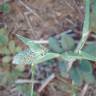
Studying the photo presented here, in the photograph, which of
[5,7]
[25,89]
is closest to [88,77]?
[25,89]

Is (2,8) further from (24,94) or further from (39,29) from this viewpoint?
(24,94)

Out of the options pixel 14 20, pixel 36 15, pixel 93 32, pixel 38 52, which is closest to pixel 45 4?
pixel 36 15

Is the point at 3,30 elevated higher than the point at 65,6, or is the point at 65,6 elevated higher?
the point at 65,6

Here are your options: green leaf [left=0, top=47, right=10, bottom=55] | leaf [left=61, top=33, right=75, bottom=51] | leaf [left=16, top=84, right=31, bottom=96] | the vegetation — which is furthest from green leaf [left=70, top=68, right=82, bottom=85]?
green leaf [left=0, top=47, right=10, bottom=55]

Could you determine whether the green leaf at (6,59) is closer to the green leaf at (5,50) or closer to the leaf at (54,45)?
the green leaf at (5,50)

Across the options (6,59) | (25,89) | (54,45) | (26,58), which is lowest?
(25,89)

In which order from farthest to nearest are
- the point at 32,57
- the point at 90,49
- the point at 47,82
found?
the point at 47,82 → the point at 90,49 → the point at 32,57

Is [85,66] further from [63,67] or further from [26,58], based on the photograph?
[26,58]

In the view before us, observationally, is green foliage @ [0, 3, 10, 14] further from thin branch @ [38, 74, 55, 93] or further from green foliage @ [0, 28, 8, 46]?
thin branch @ [38, 74, 55, 93]
